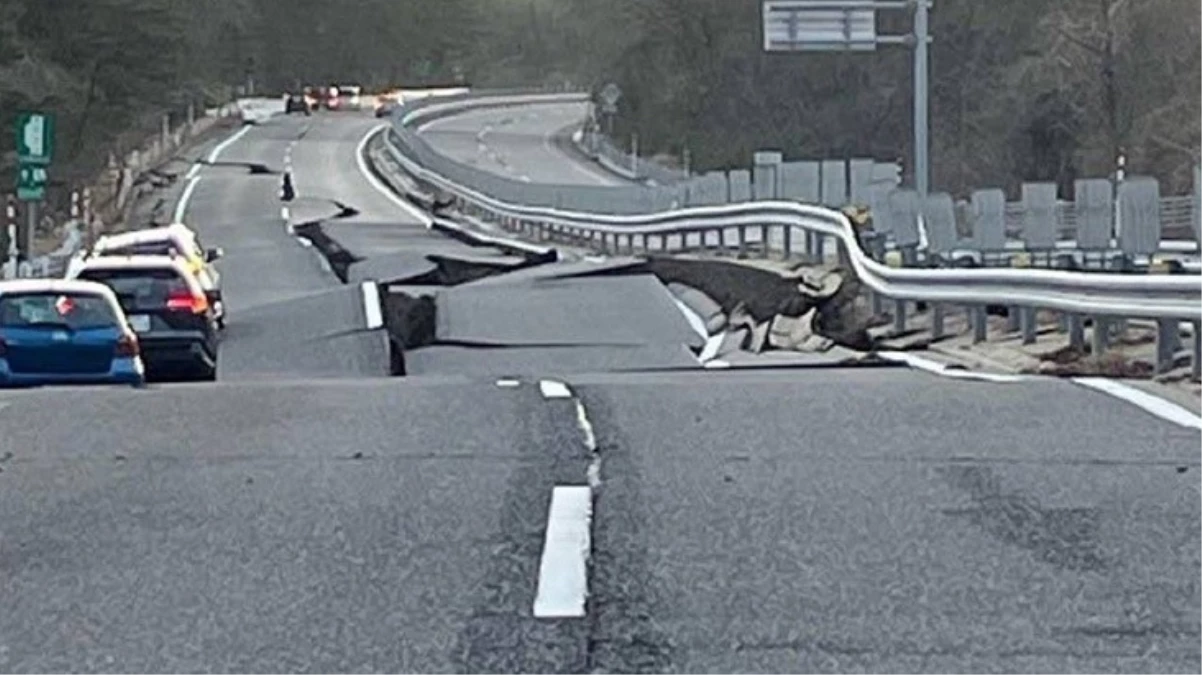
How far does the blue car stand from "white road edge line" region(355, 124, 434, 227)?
1627 inches

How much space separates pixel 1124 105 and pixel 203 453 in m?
54.5

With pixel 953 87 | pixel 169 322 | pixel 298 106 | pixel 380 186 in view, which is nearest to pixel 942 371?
pixel 169 322

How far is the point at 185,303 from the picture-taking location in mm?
25469

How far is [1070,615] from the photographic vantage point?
8164mm

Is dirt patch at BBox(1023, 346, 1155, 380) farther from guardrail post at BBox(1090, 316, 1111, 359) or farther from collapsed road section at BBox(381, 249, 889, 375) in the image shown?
collapsed road section at BBox(381, 249, 889, 375)

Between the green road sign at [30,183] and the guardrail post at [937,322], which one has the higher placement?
the green road sign at [30,183]

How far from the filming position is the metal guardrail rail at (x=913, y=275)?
678 inches

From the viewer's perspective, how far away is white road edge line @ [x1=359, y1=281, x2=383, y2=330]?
29609mm

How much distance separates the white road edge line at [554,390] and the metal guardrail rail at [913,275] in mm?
4081

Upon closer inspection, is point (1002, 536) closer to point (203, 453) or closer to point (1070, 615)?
point (1070, 615)

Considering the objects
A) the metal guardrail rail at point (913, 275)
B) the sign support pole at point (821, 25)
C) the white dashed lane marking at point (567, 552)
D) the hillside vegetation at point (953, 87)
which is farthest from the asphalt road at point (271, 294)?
the hillside vegetation at point (953, 87)

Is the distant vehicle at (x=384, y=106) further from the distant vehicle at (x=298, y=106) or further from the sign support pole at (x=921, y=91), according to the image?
the sign support pole at (x=921, y=91)

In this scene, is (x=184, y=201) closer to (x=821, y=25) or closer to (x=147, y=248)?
(x=821, y=25)

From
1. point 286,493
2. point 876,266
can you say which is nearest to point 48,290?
point 876,266
